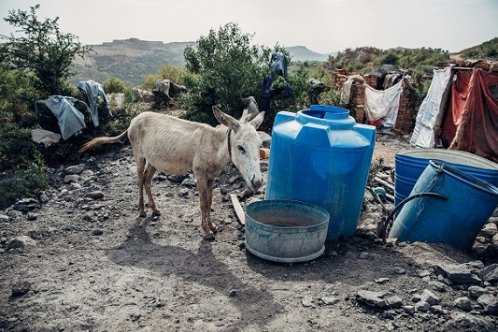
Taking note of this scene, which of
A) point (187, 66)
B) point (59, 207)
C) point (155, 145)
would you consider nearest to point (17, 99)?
point (59, 207)

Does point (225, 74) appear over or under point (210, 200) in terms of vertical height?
over

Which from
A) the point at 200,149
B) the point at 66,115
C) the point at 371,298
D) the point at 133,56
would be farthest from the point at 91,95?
the point at 133,56

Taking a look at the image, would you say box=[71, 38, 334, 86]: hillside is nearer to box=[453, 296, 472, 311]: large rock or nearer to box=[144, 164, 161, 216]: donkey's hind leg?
box=[144, 164, 161, 216]: donkey's hind leg

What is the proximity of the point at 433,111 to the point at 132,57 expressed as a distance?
1674 inches

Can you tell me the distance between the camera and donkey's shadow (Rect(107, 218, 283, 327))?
9.44 ft

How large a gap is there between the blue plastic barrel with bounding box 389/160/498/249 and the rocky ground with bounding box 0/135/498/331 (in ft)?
0.64

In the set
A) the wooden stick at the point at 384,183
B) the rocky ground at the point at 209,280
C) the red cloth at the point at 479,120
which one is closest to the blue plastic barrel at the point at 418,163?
the rocky ground at the point at 209,280

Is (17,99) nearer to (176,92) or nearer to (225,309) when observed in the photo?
(176,92)

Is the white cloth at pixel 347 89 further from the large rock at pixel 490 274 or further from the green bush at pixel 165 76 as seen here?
the large rock at pixel 490 274

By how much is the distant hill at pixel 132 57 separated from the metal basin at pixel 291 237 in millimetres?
28781

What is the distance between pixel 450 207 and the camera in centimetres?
365

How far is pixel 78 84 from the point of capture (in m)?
8.16

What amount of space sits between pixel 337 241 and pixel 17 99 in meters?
8.57

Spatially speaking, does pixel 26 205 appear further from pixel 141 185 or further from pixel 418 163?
pixel 418 163
